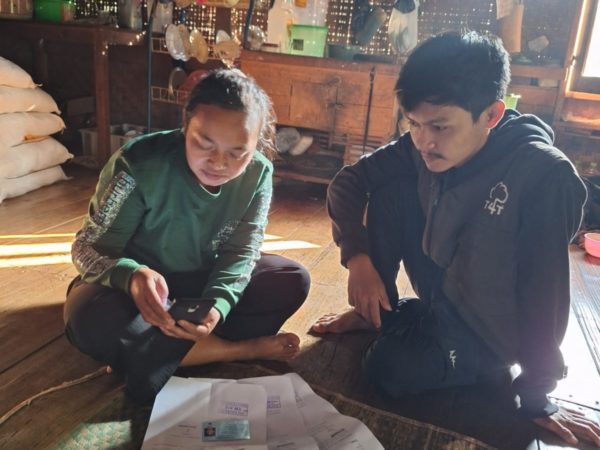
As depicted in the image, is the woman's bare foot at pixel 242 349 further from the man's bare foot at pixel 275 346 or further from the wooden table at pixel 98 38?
the wooden table at pixel 98 38

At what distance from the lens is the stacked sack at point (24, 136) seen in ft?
6.26

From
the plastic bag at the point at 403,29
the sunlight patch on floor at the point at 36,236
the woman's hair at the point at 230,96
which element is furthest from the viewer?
the plastic bag at the point at 403,29

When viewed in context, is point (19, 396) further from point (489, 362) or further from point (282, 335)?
point (489, 362)

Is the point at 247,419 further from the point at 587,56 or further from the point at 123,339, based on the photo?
the point at 587,56

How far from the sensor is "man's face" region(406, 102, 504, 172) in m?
0.86

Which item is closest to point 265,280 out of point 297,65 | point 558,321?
point 558,321

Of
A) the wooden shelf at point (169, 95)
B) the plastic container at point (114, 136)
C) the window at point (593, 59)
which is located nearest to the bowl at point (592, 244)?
the window at point (593, 59)

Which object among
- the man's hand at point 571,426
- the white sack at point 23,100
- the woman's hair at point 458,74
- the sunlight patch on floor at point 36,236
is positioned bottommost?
the sunlight patch on floor at point 36,236

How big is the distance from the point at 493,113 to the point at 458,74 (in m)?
0.10

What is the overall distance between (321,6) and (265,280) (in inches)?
67.7

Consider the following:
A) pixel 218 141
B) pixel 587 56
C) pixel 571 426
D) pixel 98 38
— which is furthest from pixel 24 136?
pixel 587 56

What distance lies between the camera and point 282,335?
105cm

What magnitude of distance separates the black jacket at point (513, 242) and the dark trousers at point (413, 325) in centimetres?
4

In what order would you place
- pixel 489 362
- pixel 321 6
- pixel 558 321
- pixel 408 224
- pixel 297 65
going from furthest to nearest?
pixel 321 6
pixel 297 65
pixel 408 224
pixel 489 362
pixel 558 321
